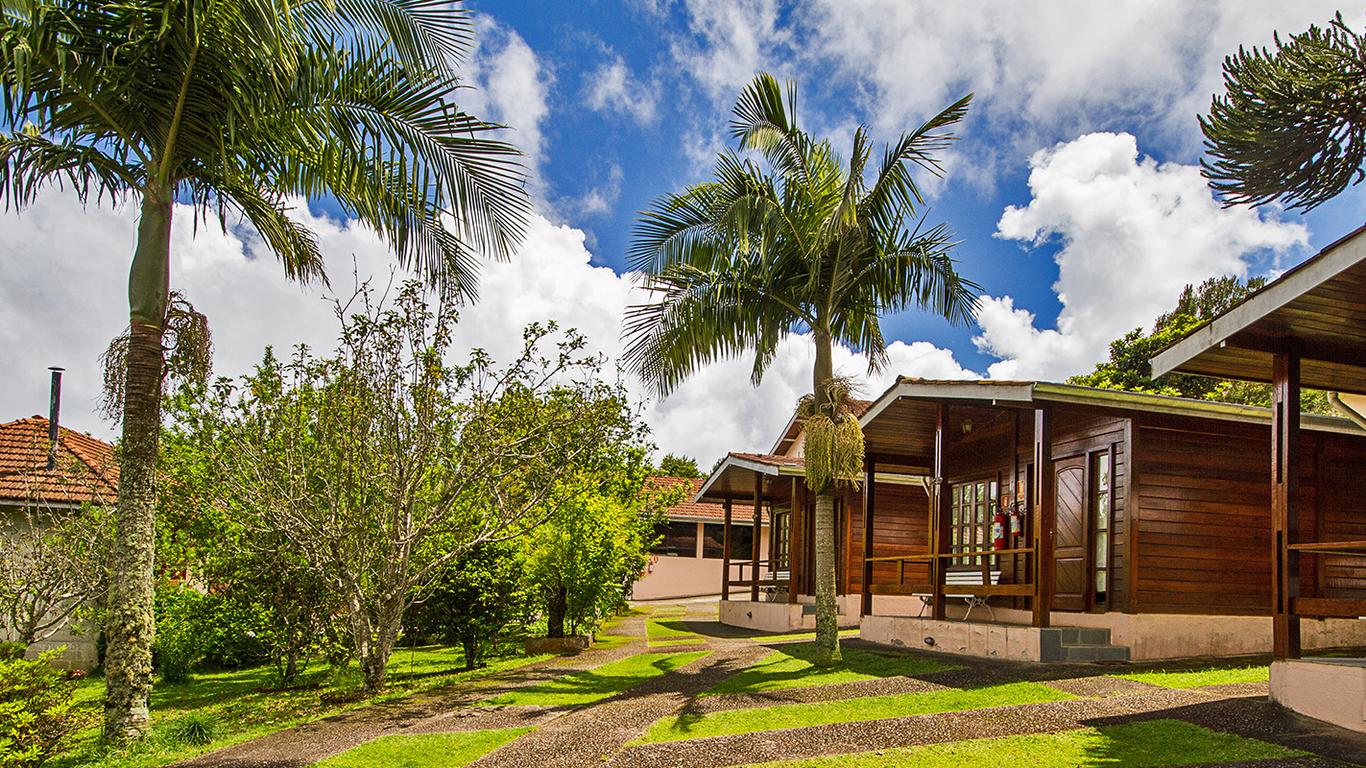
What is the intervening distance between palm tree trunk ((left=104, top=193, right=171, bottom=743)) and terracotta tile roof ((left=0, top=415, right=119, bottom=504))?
633cm

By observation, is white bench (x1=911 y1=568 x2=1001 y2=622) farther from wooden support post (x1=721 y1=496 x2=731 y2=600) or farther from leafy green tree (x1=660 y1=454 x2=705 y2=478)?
leafy green tree (x1=660 y1=454 x2=705 y2=478)

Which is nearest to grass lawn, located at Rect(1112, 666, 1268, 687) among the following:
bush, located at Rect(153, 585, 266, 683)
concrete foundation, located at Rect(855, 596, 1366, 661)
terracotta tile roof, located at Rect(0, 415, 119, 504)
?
concrete foundation, located at Rect(855, 596, 1366, 661)

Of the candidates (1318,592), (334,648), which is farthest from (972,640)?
(334,648)

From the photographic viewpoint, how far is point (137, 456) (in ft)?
28.0

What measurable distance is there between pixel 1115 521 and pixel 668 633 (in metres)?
9.49

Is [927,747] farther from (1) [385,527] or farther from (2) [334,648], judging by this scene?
(2) [334,648]

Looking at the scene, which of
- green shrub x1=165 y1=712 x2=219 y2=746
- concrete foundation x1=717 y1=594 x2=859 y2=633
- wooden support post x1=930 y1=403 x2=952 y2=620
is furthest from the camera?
concrete foundation x1=717 y1=594 x2=859 y2=633

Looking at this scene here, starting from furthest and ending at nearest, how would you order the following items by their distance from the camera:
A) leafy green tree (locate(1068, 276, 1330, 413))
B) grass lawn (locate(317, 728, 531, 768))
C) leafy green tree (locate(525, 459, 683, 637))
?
leafy green tree (locate(1068, 276, 1330, 413)), leafy green tree (locate(525, 459, 683, 637)), grass lawn (locate(317, 728, 531, 768))

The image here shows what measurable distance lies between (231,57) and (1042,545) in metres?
10.1

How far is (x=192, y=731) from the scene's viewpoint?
883 centimetres

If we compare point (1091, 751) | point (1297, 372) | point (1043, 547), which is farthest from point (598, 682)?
point (1297, 372)

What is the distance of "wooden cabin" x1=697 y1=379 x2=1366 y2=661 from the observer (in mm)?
11820

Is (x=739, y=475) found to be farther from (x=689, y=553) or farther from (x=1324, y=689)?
(x=1324, y=689)

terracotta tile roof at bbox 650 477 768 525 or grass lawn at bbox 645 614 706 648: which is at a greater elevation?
terracotta tile roof at bbox 650 477 768 525
